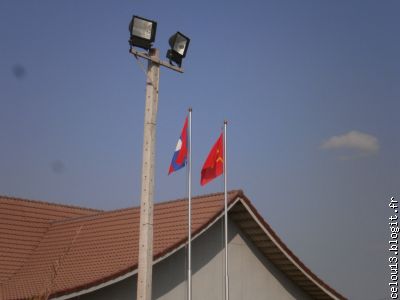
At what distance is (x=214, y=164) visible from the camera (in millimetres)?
13047

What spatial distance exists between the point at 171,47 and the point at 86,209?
44.0ft

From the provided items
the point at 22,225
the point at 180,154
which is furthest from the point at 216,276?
the point at 22,225

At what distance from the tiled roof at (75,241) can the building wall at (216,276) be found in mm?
724

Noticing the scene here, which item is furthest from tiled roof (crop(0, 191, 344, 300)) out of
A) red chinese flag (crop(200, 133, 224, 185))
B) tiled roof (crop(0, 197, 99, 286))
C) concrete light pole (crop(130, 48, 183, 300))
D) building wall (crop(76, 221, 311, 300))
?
concrete light pole (crop(130, 48, 183, 300))

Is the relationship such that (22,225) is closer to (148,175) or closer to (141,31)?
(148,175)

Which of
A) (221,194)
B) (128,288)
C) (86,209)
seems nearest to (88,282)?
(128,288)

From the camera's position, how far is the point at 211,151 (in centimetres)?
1326

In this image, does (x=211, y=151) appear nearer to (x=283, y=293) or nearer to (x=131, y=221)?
(x=131, y=221)

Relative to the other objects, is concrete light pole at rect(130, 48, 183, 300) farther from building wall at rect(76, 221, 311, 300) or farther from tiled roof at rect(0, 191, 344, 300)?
building wall at rect(76, 221, 311, 300)

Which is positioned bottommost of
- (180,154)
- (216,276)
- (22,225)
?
(216,276)

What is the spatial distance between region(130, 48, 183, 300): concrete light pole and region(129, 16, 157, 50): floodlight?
0.56ft

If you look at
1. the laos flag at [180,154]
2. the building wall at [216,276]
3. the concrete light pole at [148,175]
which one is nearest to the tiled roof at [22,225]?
the building wall at [216,276]

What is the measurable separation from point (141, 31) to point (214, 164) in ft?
15.0

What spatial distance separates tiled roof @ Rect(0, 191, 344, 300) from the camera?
42.2ft
